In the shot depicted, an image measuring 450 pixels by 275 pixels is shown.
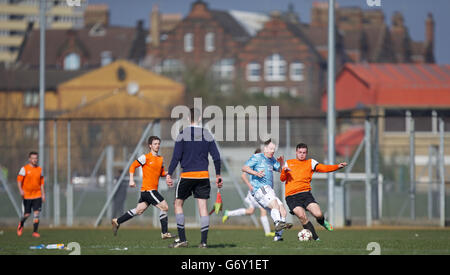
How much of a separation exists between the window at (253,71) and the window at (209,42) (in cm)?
466

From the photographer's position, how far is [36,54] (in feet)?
308

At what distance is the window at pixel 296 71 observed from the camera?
84875mm

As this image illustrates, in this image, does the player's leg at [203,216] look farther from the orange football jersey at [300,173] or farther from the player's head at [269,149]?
the player's head at [269,149]

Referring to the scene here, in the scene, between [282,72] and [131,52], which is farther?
[131,52]

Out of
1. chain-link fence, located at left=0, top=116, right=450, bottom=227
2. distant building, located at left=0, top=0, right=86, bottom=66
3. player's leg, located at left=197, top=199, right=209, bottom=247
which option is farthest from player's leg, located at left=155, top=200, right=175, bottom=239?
distant building, located at left=0, top=0, right=86, bottom=66

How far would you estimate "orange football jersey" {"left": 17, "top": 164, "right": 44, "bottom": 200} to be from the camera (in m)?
20.4

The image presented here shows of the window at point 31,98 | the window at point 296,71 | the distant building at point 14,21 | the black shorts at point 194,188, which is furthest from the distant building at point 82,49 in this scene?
the black shorts at point 194,188

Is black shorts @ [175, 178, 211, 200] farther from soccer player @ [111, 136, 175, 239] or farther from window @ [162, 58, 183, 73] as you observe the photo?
window @ [162, 58, 183, 73]

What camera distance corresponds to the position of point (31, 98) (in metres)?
72.0

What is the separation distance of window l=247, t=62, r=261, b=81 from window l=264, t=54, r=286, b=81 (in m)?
0.70

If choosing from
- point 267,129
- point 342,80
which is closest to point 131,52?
point 342,80
